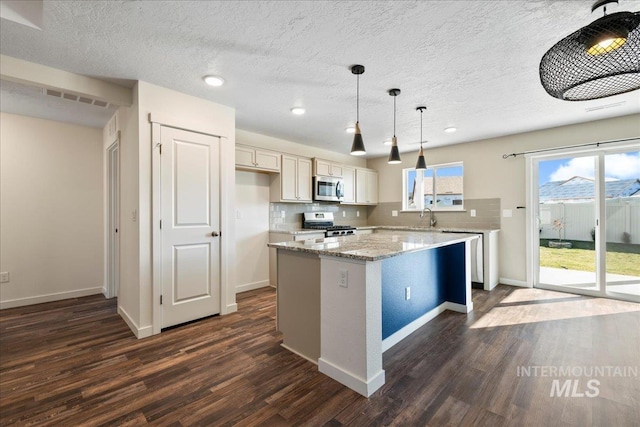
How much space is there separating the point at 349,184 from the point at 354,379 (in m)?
4.07

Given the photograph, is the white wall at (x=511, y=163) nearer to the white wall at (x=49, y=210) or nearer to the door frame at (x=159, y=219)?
the door frame at (x=159, y=219)

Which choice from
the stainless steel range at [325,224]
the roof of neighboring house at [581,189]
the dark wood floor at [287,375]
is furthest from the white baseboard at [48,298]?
the roof of neighboring house at [581,189]

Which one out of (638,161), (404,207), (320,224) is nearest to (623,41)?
(638,161)

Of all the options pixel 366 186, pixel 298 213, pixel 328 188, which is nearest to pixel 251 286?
pixel 298 213

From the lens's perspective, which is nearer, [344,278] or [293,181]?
[344,278]

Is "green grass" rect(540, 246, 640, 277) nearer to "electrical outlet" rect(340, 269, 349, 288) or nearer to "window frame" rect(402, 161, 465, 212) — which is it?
"window frame" rect(402, 161, 465, 212)

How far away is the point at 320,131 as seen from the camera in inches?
169

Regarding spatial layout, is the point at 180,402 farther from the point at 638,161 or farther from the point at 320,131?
the point at 638,161

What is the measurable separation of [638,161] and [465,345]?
11.4 ft

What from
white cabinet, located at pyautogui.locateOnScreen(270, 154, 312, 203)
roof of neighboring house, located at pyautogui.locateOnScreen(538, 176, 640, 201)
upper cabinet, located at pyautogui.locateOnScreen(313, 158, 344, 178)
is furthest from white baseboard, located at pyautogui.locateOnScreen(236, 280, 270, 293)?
roof of neighboring house, located at pyautogui.locateOnScreen(538, 176, 640, 201)

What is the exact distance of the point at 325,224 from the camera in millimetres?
5242

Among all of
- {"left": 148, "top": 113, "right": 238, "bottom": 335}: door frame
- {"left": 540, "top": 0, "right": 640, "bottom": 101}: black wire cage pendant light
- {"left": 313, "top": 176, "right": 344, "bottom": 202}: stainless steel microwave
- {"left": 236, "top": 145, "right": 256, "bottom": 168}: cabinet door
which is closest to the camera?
{"left": 540, "top": 0, "right": 640, "bottom": 101}: black wire cage pendant light

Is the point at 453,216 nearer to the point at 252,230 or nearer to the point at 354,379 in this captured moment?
the point at 252,230

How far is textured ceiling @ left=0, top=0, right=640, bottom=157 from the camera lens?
1763 millimetres
